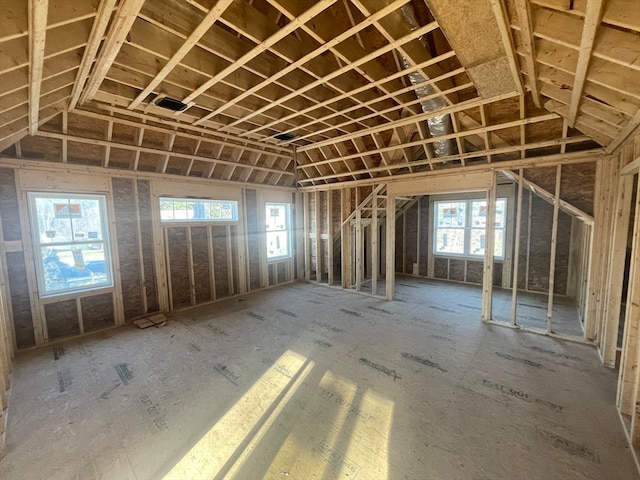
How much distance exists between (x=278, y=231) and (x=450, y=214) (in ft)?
16.2

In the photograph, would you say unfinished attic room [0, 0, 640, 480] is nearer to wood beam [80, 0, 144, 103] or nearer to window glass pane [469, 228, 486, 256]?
wood beam [80, 0, 144, 103]

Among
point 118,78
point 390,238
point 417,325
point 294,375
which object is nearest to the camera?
point 118,78

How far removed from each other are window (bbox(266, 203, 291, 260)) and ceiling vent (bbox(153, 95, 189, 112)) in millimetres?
3351

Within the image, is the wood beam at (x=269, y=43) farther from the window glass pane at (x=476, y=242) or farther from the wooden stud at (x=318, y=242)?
the window glass pane at (x=476, y=242)

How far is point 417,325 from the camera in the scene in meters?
4.48

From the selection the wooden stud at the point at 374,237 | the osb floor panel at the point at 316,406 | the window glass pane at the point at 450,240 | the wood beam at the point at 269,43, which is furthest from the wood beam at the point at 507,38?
the window glass pane at the point at 450,240

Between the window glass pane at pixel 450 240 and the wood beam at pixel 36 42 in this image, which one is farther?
the window glass pane at pixel 450 240

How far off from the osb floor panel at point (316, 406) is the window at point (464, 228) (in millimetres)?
3319

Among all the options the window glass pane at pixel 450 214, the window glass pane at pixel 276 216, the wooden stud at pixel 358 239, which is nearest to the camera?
the wooden stud at pixel 358 239

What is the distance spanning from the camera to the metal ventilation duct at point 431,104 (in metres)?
2.35

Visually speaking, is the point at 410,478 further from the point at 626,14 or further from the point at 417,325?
the point at 626,14

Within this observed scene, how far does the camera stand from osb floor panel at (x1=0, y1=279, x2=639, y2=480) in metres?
1.96

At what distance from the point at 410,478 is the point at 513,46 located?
3.45m

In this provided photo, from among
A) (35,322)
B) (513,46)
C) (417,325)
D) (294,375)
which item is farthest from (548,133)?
(35,322)
